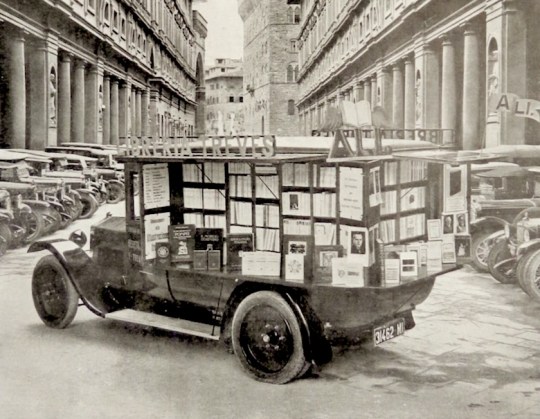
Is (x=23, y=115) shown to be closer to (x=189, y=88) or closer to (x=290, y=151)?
(x=290, y=151)

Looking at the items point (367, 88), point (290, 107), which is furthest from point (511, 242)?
point (290, 107)

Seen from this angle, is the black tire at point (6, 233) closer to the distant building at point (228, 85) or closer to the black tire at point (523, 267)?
the black tire at point (523, 267)

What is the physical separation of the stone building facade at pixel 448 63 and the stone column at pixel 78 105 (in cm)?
977

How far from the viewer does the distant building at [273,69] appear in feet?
200

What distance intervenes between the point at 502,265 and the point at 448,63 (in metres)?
9.58

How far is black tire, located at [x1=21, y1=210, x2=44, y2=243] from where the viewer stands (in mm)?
12352

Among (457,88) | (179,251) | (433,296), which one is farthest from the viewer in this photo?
(457,88)

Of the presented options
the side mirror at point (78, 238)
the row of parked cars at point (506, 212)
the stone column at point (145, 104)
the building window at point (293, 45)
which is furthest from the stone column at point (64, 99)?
the building window at point (293, 45)

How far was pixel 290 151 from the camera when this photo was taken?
5359mm

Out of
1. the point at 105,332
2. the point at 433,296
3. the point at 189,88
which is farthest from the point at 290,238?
the point at 189,88

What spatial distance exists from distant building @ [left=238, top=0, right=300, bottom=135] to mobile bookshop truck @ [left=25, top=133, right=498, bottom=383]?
53.3m

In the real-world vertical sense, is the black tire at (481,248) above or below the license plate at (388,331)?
above

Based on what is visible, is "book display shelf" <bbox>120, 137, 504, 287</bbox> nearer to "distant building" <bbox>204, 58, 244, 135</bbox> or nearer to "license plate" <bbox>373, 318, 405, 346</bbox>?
"license plate" <bbox>373, 318, 405, 346</bbox>

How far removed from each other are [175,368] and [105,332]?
1363 millimetres
